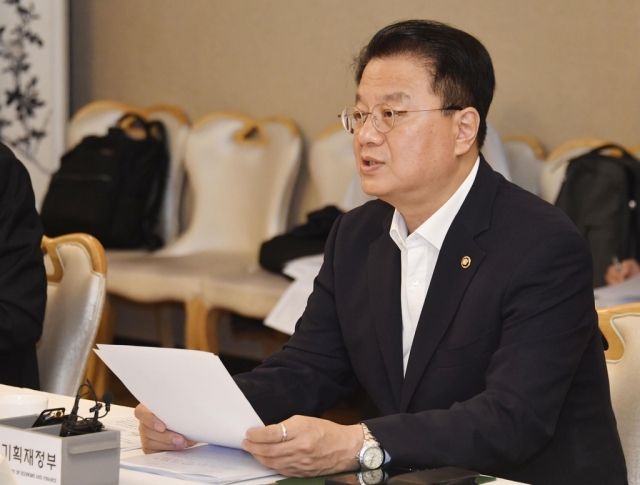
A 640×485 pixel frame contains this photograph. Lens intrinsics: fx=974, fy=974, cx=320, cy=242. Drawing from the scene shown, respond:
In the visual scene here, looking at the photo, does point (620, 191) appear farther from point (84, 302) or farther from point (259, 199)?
point (84, 302)

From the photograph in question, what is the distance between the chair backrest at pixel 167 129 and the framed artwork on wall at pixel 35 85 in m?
0.17

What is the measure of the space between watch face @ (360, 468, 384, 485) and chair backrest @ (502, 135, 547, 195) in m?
2.48

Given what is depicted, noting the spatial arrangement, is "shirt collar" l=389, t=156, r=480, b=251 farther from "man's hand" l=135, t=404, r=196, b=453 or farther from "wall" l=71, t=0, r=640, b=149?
"wall" l=71, t=0, r=640, b=149

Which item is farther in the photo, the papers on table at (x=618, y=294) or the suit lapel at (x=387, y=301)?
the papers on table at (x=618, y=294)

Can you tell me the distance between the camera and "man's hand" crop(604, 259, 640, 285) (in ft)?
10.1

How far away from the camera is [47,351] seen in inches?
84.4

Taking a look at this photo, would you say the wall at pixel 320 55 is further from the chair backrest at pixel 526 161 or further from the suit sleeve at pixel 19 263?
the suit sleeve at pixel 19 263

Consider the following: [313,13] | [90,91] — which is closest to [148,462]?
[313,13]

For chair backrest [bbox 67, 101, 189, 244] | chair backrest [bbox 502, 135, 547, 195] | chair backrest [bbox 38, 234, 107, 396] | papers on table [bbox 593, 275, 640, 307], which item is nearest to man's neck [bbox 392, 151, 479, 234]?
chair backrest [bbox 38, 234, 107, 396]

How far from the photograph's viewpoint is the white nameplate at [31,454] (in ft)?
3.66

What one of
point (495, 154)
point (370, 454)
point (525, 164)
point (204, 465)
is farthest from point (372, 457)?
point (525, 164)

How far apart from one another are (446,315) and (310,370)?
0.28 metres

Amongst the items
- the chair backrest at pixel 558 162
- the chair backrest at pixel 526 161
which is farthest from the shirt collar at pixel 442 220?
the chair backrest at pixel 526 161

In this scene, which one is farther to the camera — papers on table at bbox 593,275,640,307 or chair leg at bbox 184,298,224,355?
chair leg at bbox 184,298,224,355
